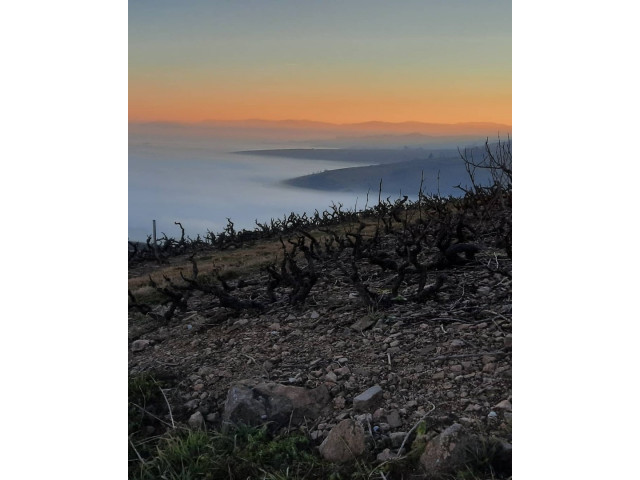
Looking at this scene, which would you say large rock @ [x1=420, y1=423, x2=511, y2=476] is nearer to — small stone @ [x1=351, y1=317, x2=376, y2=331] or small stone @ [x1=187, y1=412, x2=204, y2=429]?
small stone @ [x1=351, y1=317, x2=376, y2=331]

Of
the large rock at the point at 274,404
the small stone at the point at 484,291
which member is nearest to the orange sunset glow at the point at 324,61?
the small stone at the point at 484,291

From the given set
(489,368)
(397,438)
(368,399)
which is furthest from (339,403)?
(489,368)

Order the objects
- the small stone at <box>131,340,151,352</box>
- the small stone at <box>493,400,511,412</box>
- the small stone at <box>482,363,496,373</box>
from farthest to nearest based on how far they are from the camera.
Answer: the small stone at <box>131,340,151,352</box> → the small stone at <box>482,363,496,373</box> → the small stone at <box>493,400,511,412</box>

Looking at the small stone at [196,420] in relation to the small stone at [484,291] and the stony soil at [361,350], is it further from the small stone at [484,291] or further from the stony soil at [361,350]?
the small stone at [484,291]

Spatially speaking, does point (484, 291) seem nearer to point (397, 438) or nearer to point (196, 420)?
point (397, 438)

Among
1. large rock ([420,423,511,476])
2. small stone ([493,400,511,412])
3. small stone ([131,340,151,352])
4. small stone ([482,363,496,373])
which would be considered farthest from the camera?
small stone ([131,340,151,352])

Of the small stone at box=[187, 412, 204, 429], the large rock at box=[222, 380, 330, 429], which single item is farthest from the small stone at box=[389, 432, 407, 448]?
the small stone at box=[187, 412, 204, 429]
